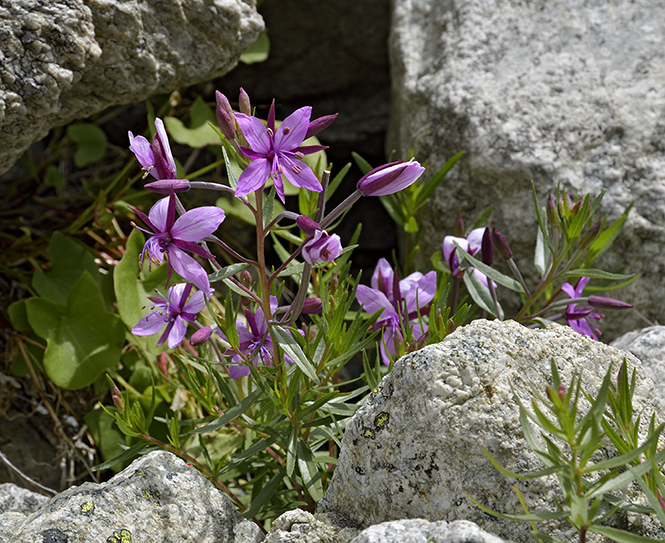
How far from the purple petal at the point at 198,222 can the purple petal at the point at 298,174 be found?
0.52ft

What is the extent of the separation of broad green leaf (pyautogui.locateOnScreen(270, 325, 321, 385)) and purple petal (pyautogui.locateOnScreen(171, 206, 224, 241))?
0.97 ft

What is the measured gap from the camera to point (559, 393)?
40.3 inches

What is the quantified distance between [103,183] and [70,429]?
1.01 m

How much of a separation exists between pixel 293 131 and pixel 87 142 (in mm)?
1739

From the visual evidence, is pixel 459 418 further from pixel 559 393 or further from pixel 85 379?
pixel 85 379

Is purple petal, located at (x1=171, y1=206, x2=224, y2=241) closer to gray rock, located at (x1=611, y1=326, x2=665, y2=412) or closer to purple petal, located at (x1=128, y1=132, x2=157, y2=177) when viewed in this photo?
purple petal, located at (x1=128, y1=132, x2=157, y2=177)

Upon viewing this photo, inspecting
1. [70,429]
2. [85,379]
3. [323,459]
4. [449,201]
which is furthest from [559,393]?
[70,429]

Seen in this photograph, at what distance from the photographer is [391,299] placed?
179cm

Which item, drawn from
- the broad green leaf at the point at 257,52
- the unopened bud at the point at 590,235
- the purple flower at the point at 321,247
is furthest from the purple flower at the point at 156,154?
the broad green leaf at the point at 257,52

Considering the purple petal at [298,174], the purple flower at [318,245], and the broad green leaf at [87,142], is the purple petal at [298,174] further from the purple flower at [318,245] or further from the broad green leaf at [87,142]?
the broad green leaf at [87,142]

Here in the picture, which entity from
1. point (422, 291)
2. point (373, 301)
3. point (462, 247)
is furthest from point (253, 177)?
point (462, 247)

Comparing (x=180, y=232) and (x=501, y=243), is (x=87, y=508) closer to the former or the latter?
(x=180, y=232)

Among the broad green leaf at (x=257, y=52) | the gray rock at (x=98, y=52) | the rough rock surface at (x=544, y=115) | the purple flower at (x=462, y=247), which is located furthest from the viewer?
the broad green leaf at (x=257, y=52)

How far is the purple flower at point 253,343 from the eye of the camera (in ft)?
4.98
